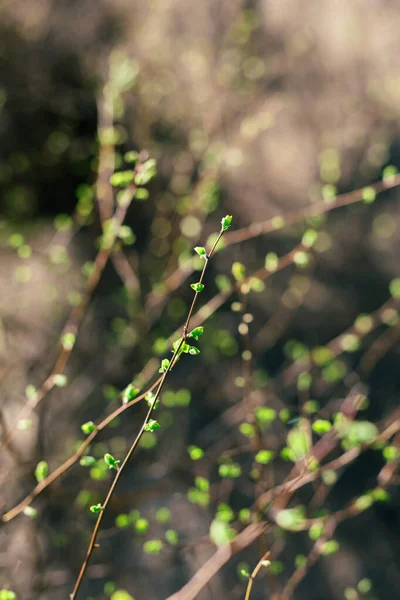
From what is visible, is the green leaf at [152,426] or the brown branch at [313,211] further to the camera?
the brown branch at [313,211]

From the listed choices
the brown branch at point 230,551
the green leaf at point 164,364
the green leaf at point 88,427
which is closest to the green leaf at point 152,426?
the green leaf at point 164,364

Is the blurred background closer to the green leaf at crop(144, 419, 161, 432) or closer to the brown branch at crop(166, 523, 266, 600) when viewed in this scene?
the brown branch at crop(166, 523, 266, 600)

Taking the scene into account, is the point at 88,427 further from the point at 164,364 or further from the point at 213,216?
the point at 213,216

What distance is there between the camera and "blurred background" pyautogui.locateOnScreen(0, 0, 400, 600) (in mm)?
1959

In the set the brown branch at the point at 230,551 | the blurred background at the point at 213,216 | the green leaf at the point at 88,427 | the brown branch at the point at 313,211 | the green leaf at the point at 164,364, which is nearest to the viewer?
the green leaf at the point at 164,364

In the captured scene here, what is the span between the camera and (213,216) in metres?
2.08

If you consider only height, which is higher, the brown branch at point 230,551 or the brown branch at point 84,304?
the brown branch at point 84,304

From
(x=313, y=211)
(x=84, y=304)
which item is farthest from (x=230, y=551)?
(x=313, y=211)

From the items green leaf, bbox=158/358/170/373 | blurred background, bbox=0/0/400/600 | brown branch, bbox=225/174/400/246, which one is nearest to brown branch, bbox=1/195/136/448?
brown branch, bbox=225/174/400/246

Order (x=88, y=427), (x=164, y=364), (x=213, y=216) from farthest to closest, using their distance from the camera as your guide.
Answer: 1. (x=213, y=216)
2. (x=88, y=427)
3. (x=164, y=364)

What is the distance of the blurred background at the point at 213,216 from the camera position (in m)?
1.96

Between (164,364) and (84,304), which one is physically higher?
(84,304)

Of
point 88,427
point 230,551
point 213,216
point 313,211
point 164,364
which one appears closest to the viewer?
point 164,364

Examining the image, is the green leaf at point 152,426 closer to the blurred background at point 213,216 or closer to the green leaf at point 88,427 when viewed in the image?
the green leaf at point 88,427
